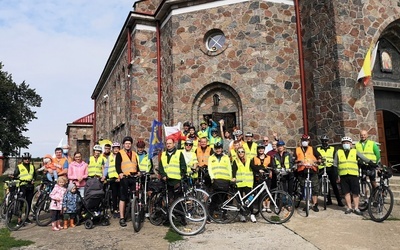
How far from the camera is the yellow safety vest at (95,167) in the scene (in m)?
7.96

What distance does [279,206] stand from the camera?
273 inches

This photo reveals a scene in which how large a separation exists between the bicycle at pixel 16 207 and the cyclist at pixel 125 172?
228 cm

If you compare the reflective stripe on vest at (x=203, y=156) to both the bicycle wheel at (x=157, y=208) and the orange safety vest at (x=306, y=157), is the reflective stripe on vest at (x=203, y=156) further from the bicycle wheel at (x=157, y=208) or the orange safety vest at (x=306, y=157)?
the orange safety vest at (x=306, y=157)

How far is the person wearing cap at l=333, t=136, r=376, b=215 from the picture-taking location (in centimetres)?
747

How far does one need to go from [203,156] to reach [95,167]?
2579 millimetres

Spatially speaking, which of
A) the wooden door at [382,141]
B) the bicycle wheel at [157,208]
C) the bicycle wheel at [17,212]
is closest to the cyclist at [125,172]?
the bicycle wheel at [157,208]

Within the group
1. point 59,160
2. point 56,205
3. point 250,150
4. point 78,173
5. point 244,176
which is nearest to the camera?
point 244,176

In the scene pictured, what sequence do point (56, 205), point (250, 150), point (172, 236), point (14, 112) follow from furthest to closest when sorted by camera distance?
point (14, 112)
point (250, 150)
point (56, 205)
point (172, 236)

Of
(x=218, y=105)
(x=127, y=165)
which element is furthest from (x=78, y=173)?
(x=218, y=105)

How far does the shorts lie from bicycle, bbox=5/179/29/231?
709 centimetres

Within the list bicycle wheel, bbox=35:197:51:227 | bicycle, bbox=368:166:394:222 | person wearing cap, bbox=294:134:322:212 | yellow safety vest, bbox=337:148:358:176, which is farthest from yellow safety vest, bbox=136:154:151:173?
bicycle, bbox=368:166:394:222

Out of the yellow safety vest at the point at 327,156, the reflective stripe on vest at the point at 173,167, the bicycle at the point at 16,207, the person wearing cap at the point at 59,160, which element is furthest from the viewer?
the person wearing cap at the point at 59,160

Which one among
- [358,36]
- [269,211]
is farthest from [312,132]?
[269,211]

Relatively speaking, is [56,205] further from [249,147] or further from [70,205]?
[249,147]
